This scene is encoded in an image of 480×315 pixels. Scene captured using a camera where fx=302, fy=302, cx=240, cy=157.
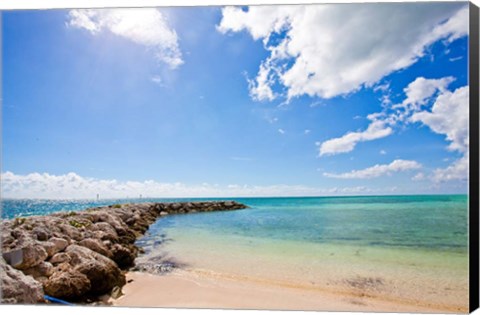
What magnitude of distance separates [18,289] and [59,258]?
1.19ft

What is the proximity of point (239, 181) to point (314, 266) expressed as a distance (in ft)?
4.56

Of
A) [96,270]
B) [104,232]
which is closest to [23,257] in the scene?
[96,270]

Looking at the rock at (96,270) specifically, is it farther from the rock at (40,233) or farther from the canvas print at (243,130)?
the rock at (40,233)

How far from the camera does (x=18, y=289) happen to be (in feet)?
7.97

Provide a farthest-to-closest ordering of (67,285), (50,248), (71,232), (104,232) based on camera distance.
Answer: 1. (104,232)
2. (71,232)
3. (50,248)
4. (67,285)

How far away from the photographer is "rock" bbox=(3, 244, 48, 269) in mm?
2545

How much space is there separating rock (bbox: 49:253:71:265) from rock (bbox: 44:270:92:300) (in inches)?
9.2

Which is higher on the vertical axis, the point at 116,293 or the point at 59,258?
the point at 59,258

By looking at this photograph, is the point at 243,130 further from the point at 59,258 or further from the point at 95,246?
the point at 59,258

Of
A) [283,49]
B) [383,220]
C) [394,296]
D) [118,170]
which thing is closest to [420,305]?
[394,296]

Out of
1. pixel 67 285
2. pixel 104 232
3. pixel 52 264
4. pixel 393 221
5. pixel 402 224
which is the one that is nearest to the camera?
pixel 67 285

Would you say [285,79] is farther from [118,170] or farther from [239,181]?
[118,170]

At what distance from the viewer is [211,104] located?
308 centimetres

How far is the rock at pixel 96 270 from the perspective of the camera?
2521mm
